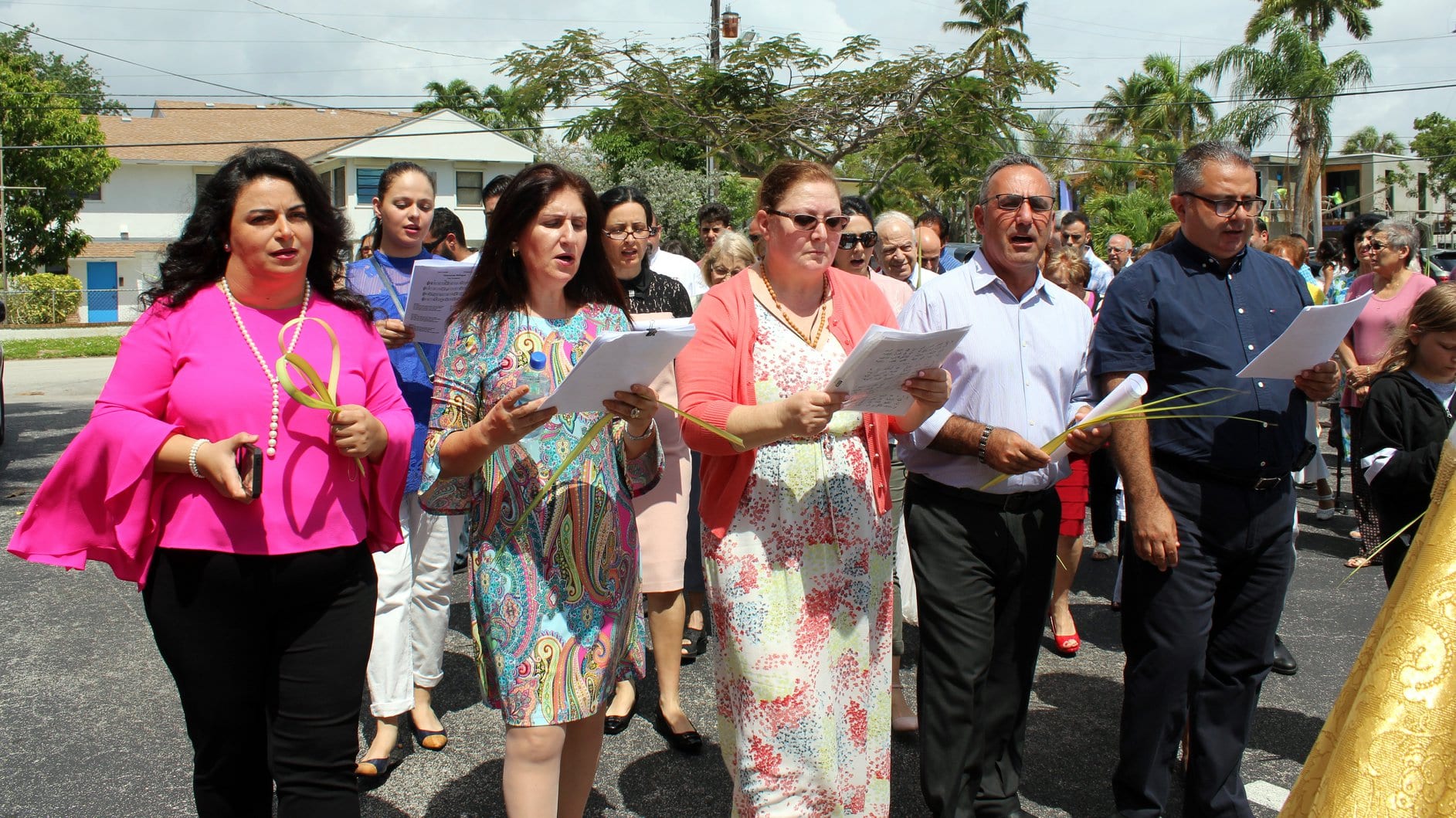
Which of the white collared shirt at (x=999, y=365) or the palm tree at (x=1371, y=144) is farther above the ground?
the palm tree at (x=1371, y=144)

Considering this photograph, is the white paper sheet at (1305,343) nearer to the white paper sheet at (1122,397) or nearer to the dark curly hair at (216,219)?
the white paper sheet at (1122,397)

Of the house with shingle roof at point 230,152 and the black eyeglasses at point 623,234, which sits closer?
the black eyeglasses at point 623,234

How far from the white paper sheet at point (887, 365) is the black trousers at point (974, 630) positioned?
69cm

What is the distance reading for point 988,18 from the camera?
3641 centimetres

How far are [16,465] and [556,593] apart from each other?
9.89 metres

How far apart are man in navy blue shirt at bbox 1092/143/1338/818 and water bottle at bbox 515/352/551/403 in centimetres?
182

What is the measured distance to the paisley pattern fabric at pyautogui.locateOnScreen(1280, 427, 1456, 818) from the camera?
163 cm

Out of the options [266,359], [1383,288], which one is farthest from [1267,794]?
[1383,288]

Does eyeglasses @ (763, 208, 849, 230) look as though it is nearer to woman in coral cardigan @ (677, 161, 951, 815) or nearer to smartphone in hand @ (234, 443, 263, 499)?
woman in coral cardigan @ (677, 161, 951, 815)

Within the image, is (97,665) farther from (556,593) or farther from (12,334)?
(12,334)

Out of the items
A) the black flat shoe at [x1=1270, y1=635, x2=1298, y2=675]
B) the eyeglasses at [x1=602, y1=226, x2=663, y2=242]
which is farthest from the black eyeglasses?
the black flat shoe at [x1=1270, y1=635, x2=1298, y2=675]

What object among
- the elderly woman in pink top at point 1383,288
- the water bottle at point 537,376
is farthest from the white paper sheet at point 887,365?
the elderly woman in pink top at point 1383,288

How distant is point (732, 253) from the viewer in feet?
19.2

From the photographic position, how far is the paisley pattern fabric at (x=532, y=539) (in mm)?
3049
